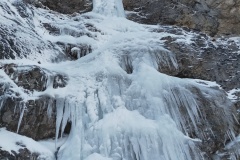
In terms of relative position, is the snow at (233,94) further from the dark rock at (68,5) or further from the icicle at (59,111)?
the dark rock at (68,5)

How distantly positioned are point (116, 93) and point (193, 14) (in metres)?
4.61

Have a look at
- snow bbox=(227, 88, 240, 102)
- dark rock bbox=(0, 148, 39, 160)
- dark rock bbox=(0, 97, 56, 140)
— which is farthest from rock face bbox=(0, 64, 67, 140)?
snow bbox=(227, 88, 240, 102)

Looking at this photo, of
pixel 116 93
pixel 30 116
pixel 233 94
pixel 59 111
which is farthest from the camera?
pixel 233 94

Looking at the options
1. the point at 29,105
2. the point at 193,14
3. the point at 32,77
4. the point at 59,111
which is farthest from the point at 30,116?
the point at 193,14

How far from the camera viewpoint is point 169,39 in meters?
8.53

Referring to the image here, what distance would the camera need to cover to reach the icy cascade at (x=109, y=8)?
10.4 metres

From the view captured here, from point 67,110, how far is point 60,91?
419 millimetres

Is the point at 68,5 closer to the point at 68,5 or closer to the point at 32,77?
the point at 68,5

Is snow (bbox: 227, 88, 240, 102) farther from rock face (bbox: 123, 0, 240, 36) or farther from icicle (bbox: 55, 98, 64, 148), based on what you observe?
icicle (bbox: 55, 98, 64, 148)

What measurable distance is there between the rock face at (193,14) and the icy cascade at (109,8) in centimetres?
33

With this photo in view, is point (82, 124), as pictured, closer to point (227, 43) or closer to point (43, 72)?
point (43, 72)

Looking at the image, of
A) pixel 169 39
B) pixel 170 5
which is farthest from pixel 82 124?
pixel 170 5

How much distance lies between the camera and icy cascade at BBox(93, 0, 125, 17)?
1041cm

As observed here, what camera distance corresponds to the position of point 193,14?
34.9ft
